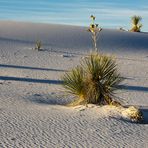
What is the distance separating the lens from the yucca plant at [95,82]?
10867mm

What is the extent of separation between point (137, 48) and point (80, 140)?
81.3 ft

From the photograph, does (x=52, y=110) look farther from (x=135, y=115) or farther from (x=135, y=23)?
(x=135, y=23)

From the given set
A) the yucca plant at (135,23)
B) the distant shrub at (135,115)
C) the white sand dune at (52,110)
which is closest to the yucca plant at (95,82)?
the white sand dune at (52,110)

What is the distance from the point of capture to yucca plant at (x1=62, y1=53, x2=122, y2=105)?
10.9m

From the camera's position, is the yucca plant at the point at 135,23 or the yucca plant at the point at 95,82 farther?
the yucca plant at the point at 135,23

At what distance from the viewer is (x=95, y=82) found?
35.8ft

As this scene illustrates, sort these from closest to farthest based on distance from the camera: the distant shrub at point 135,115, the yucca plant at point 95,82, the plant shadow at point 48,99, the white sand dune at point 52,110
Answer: the white sand dune at point 52,110, the distant shrub at point 135,115, the yucca plant at point 95,82, the plant shadow at point 48,99

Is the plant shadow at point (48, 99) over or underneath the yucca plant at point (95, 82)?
underneath

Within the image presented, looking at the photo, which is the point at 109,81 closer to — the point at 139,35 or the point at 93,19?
the point at 93,19

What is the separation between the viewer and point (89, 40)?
34.3 metres

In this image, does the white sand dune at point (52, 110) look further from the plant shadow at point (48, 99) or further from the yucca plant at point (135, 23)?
the yucca plant at point (135, 23)

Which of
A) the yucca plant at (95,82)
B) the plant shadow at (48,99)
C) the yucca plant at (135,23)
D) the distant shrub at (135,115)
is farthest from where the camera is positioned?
the yucca plant at (135,23)

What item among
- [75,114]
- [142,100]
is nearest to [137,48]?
[142,100]

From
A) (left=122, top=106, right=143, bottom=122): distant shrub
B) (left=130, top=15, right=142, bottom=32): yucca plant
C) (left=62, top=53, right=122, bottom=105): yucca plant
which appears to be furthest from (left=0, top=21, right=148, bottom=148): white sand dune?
(left=130, top=15, right=142, bottom=32): yucca plant
